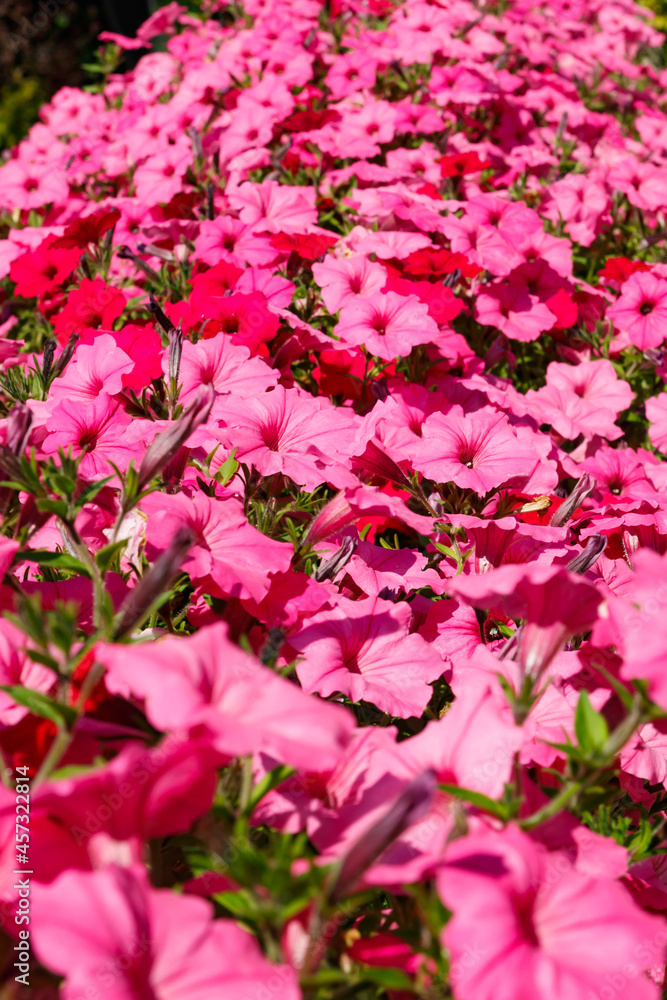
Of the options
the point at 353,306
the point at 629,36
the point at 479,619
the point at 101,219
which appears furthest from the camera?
the point at 629,36

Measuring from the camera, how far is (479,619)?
4.49ft

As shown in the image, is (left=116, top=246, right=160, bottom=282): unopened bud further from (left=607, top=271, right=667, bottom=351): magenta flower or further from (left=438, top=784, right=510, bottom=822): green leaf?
(left=438, top=784, right=510, bottom=822): green leaf

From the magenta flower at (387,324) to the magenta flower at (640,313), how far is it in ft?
2.24

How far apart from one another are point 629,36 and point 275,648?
5587mm

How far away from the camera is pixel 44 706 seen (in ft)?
2.55

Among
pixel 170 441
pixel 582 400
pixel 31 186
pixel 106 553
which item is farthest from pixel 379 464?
pixel 31 186

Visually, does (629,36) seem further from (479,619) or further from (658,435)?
(479,619)

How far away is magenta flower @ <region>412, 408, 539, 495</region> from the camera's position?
1.42 meters

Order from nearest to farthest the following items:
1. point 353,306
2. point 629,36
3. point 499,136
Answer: point 353,306 < point 499,136 < point 629,36

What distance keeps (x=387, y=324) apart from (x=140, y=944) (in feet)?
4.73

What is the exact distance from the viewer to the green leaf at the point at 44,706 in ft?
2.50

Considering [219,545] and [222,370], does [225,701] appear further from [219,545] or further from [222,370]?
[222,370]

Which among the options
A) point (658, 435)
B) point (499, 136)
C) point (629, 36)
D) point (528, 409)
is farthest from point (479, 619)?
point (629, 36)

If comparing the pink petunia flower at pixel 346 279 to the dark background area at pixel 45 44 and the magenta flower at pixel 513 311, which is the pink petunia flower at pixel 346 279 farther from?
the dark background area at pixel 45 44
